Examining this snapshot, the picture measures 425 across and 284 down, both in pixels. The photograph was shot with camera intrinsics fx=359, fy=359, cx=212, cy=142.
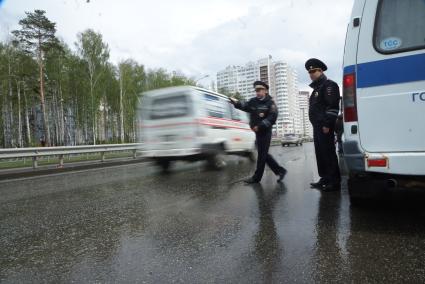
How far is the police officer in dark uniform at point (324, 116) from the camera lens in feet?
17.6

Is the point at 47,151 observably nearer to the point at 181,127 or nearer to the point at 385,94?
the point at 181,127

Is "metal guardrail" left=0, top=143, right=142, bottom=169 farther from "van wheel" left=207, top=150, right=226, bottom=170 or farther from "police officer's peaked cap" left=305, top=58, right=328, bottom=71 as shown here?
"police officer's peaked cap" left=305, top=58, right=328, bottom=71

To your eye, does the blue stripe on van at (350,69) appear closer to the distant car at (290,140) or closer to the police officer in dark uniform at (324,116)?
the police officer in dark uniform at (324,116)

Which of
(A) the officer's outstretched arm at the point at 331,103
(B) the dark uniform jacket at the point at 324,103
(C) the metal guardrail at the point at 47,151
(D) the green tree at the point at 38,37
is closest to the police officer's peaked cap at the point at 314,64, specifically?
(B) the dark uniform jacket at the point at 324,103

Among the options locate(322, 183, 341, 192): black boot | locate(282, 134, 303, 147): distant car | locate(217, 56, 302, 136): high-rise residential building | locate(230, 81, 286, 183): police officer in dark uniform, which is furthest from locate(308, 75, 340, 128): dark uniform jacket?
locate(217, 56, 302, 136): high-rise residential building

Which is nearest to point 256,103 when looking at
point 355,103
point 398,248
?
point 355,103

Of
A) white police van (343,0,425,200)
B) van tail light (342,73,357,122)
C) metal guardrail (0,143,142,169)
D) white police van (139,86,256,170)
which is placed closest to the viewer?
white police van (343,0,425,200)

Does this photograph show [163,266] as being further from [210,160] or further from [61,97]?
[61,97]

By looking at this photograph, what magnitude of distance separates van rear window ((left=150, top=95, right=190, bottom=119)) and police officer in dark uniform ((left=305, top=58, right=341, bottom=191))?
4.84m

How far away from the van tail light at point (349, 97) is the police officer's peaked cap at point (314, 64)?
1.95m

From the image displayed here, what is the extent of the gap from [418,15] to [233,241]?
107 inches

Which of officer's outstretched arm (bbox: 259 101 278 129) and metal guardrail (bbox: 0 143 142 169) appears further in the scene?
metal guardrail (bbox: 0 143 142 169)

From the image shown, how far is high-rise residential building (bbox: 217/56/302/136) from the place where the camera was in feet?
258

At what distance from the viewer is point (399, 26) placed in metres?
3.48
